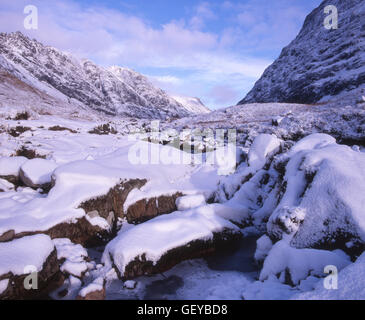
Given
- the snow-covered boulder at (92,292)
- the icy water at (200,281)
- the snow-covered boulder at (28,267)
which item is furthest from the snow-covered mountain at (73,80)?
the snow-covered boulder at (92,292)

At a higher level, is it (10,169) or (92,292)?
(10,169)

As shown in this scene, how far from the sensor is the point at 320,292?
161 inches

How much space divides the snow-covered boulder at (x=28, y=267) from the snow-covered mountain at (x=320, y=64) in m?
53.6

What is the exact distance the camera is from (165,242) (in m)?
7.18

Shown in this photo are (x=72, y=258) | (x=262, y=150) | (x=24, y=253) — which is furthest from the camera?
(x=262, y=150)

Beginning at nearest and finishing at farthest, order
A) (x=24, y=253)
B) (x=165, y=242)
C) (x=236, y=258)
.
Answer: (x=24, y=253) < (x=165, y=242) < (x=236, y=258)

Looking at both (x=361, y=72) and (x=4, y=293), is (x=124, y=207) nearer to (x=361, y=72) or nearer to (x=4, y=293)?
(x=4, y=293)

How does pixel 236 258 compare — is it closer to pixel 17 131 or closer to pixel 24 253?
pixel 24 253

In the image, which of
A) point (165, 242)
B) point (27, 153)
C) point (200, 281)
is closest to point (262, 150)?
point (165, 242)

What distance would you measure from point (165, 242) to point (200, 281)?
1389 millimetres

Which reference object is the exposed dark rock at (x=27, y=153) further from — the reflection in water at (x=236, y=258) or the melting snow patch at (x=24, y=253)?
the reflection in water at (x=236, y=258)

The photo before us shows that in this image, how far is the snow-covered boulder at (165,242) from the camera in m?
6.73

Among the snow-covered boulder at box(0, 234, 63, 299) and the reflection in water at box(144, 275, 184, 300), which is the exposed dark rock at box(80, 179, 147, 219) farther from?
the reflection in water at box(144, 275, 184, 300)

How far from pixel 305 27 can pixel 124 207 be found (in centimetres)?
11363
